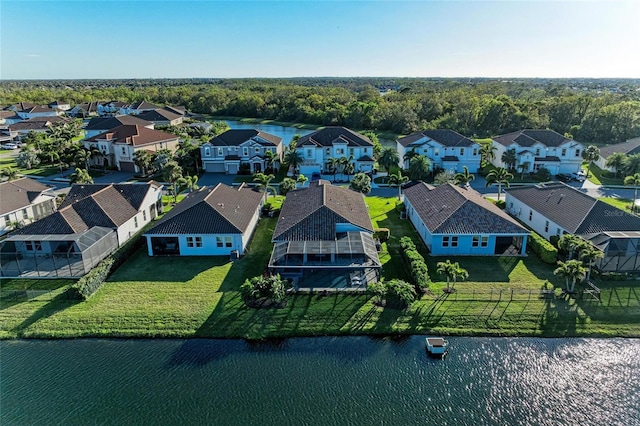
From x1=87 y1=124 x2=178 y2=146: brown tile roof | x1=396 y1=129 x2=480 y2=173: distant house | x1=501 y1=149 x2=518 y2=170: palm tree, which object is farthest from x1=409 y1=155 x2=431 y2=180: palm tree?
x1=87 y1=124 x2=178 y2=146: brown tile roof

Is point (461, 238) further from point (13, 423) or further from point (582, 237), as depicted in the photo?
point (13, 423)

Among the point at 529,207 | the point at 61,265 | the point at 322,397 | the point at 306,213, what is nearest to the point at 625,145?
the point at 529,207

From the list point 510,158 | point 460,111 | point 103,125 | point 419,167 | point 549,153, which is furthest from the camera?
point 460,111

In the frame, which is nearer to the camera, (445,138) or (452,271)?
(452,271)

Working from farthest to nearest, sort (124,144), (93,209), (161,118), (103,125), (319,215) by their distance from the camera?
1. (161,118)
2. (103,125)
3. (124,144)
4. (93,209)
5. (319,215)

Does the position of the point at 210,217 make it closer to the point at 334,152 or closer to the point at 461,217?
the point at 461,217

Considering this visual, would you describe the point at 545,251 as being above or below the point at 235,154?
below

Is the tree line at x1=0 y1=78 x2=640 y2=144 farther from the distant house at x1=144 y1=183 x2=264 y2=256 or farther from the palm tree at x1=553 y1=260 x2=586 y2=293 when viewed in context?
the distant house at x1=144 y1=183 x2=264 y2=256

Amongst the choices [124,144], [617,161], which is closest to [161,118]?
[124,144]
